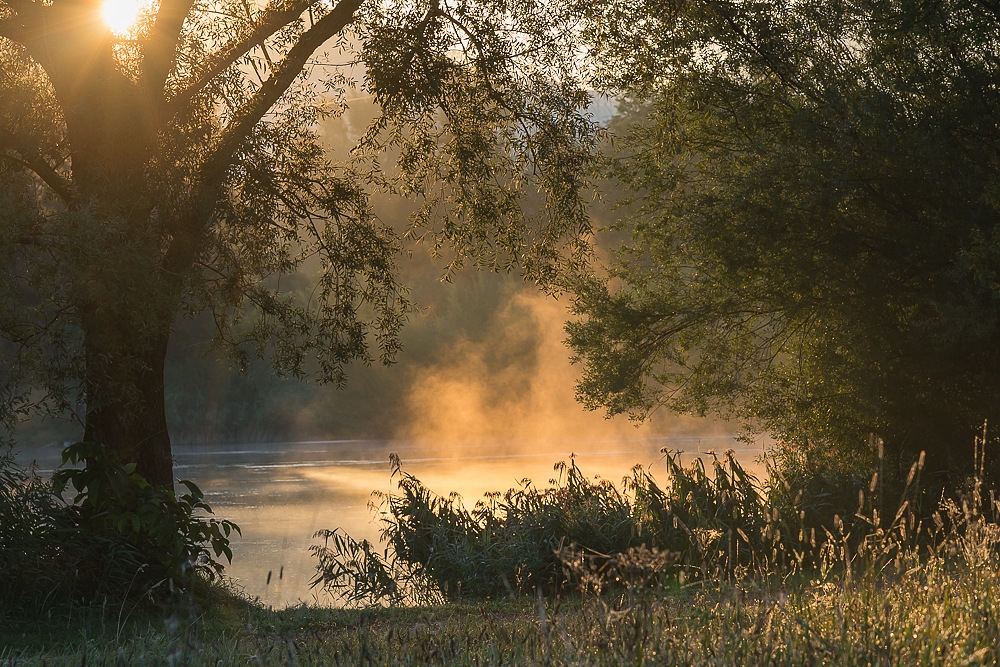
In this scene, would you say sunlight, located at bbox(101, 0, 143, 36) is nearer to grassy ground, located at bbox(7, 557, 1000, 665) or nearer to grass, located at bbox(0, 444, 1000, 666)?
grass, located at bbox(0, 444, 1000, 666)

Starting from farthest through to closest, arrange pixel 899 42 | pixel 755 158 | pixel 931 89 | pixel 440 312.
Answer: pixel 440 312 → pixel 755 158 → pixel 899 42 → pixel 931 89

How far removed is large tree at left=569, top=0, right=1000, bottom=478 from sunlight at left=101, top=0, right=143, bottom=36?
5278mm

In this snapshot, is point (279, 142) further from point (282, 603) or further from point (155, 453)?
point (282, 603)

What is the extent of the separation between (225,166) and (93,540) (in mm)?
3712

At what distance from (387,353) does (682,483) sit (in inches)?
147

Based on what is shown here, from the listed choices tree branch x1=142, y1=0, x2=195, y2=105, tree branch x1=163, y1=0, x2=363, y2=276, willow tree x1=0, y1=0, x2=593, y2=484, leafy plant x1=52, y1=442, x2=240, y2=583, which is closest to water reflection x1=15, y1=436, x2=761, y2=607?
leafy plant x1=52, y1=442, x2=240, y2=583

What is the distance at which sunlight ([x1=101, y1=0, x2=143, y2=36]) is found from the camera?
8867 millimetres

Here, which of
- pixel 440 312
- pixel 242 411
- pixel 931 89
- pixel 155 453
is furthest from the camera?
pixel 440 312

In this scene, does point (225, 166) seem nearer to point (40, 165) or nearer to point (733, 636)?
point (40, 165)

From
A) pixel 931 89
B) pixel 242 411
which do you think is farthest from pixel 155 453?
pixel 242 411

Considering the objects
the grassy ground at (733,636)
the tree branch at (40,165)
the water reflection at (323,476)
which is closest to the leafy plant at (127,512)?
the water reflection at (323,476)

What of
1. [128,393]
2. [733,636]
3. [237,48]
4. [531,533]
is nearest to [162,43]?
[237,48]

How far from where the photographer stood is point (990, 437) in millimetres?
11539

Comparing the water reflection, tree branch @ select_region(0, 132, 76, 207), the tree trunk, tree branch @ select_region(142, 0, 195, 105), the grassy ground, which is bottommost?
the water reflection
